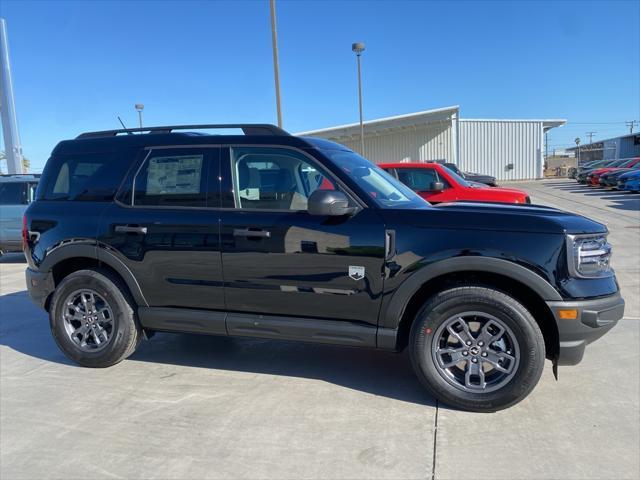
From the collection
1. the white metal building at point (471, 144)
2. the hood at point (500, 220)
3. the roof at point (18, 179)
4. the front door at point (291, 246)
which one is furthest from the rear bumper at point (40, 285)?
the white metal building at point (471, 144)

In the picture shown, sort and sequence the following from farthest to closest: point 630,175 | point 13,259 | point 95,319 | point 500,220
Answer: point 630,175
point 13,259
point 95,319
point 500,220

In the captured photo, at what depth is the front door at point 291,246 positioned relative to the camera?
11.5ft

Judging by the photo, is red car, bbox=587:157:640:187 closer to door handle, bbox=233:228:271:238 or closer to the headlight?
the headlight

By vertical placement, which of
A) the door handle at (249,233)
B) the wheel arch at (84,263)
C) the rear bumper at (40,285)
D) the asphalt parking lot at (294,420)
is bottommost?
the asphalt parking lot at (294,420)

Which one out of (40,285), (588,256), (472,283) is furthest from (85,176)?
(588,256)

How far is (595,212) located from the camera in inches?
655

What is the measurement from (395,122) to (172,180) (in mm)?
32355

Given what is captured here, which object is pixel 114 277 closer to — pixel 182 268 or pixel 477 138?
pixel 182 268

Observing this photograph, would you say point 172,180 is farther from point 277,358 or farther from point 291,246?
point 277,358

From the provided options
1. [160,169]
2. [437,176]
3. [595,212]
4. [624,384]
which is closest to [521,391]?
[624,384]

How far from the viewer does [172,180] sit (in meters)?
4.11

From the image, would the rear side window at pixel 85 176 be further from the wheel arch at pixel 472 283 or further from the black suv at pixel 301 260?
the wheel arch at pixel 472 283

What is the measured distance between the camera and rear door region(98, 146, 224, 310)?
3.91 m

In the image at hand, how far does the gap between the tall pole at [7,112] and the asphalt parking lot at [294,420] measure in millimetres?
12491
